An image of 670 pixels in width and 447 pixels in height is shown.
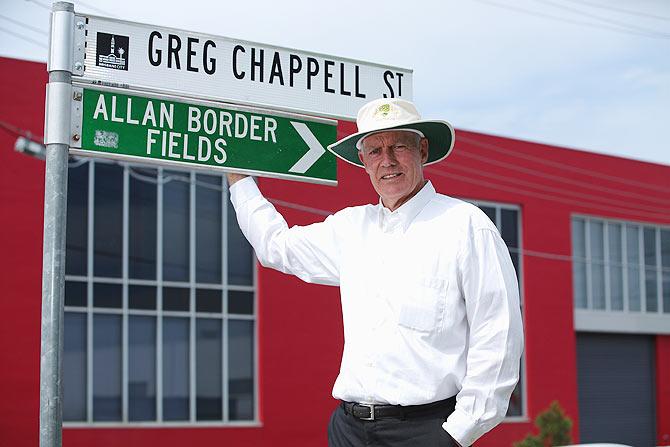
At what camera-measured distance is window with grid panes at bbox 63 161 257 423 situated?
18.9 meters

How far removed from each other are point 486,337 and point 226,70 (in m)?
1.52

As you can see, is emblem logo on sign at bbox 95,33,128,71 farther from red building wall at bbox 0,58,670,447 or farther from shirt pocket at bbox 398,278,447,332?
red building wall at bbox 0,58,670,447

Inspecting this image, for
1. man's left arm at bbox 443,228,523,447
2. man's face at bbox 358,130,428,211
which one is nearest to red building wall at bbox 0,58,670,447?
man's face at bbox 358,130,428,211

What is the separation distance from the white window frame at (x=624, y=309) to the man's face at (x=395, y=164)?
22.3m

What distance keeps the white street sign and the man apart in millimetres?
514

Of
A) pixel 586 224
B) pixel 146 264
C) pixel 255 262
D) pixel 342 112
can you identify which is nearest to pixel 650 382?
pixel 586 224

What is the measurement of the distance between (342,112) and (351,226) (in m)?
0.66

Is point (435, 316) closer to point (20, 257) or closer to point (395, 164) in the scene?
point (395, 164)

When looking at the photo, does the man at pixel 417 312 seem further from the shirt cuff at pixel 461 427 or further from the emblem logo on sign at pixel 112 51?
the emblem logo on sign at pixel 112 51

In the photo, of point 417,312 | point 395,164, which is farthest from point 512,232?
point 417,312

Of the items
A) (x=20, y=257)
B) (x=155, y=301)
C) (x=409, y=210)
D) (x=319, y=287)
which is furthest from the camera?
(x=319, y=287)

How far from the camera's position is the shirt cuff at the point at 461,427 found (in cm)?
347

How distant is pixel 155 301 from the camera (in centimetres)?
1970

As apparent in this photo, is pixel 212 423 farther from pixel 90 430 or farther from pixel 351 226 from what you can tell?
pixel 351 226
